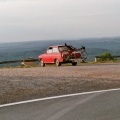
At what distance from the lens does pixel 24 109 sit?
28.2ft

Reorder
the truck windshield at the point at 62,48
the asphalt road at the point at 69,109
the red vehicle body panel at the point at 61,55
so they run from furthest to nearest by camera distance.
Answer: the truck windshield at the point at 62,48, the red vehicle body panel at the point at 61,55, the asphalt road at the point at 69,109

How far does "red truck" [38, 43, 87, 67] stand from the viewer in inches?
1061

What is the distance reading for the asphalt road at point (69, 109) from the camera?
7676mm

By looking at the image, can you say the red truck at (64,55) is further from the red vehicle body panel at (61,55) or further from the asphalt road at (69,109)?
the asphalt road at (69,109)

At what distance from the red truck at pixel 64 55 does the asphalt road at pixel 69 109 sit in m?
16.5

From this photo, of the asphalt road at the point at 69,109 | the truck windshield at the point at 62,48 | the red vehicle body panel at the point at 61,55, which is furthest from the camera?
the truck windshield at the point at 62,48

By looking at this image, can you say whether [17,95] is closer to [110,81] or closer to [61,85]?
[61,85]

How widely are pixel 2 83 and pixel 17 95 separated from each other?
10.4 ft

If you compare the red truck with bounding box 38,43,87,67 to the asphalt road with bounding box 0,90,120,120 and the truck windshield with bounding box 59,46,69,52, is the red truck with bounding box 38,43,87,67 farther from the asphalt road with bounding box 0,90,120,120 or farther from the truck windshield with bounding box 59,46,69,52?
the asphalt road with bounding box 0,90,120,120

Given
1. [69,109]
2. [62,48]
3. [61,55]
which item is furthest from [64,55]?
[69,109]

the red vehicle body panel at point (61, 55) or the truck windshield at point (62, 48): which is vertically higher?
the truck windshield at point (62, 48)

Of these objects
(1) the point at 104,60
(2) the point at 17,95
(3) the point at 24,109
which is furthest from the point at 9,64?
(3) the point at 24,109

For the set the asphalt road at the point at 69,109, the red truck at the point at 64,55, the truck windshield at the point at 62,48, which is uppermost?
the truck windshield at the point at 62,48

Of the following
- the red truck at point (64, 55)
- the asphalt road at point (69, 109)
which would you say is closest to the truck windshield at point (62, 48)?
the red truck at point (64, 55)
